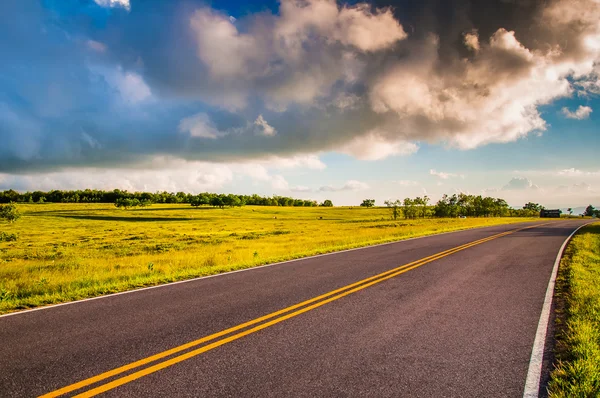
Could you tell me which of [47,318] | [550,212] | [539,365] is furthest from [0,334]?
[550,212]

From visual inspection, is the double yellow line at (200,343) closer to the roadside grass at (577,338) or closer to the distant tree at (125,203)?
the roadside grass at (577,338)

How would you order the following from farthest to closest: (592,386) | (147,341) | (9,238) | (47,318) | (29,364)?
A: (9,238) → (47,318) → (147,341) → (29,364) → (592,386)

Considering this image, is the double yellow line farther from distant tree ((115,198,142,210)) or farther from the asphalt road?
distant tree ((115,198,142,210))

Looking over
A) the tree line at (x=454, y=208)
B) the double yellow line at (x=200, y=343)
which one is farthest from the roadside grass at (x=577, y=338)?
the tree line at (x=454, y=208)

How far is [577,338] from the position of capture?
5090 millimetres

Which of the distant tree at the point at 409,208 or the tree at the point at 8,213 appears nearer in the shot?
the tree at the point at 8,213

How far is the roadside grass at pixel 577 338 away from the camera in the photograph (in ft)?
12.6

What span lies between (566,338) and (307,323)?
4.31 metres

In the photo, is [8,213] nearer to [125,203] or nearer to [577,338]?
[125,203]

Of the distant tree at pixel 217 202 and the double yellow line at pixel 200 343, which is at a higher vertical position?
the distant tree at pixel 217 202

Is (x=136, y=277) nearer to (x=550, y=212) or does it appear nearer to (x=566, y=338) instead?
(x=566, y=338)

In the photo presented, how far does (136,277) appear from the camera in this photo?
10281mm

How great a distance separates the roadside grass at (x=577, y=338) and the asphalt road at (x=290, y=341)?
41 cm

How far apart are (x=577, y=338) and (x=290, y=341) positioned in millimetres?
4614
